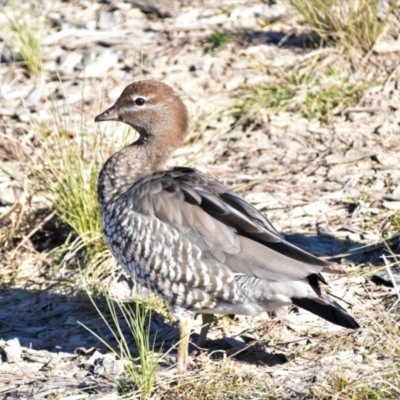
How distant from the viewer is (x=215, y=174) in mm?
7668

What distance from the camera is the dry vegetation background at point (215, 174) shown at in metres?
5.41

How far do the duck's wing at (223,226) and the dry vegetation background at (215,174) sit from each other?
0.50 m

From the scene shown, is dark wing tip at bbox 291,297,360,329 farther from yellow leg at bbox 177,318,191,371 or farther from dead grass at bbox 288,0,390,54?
dead grass at bbox 288,0,390,54

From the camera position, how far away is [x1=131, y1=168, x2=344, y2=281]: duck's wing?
5363 mm

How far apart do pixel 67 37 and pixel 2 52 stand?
2.22 ft

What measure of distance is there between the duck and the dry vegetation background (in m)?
0.25

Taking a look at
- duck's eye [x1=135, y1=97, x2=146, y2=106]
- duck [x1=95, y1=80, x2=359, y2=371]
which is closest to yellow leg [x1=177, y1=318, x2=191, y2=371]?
duck [x1=95, y1=80, x2=359, y2=371]

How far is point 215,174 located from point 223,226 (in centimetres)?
211

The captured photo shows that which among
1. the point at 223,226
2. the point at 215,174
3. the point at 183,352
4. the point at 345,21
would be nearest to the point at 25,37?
the point at 215,174

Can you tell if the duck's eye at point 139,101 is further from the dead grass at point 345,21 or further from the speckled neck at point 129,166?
the dead grass at point 345,21

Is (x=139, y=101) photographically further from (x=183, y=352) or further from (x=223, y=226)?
(x=183, y=352)

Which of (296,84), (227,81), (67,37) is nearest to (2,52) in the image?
(67,37)

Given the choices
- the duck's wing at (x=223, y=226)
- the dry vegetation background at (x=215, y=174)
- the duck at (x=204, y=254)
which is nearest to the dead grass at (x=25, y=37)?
the dry vegetation background at (x=215, y=174)

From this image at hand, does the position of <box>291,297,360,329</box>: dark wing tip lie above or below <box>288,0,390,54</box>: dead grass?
below
